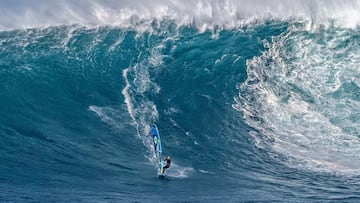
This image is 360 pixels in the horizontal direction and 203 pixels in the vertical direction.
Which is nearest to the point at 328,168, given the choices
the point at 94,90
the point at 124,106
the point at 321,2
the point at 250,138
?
the point at 250,138

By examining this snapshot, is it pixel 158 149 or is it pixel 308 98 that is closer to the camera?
pixel 158 149

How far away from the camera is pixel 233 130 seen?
24.4m

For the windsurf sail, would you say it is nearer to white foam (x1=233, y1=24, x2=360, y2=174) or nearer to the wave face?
the wave face

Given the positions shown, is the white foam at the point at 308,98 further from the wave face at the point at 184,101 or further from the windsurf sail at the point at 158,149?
the windsurf sail at the point at 158,149

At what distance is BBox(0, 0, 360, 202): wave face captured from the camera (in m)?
18.6

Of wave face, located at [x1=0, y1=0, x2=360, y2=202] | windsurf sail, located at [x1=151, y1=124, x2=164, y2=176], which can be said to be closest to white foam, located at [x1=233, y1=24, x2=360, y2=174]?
wave face, located at [x1=0, y1=0, x2=360, y2=202]

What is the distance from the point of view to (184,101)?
26406 mm

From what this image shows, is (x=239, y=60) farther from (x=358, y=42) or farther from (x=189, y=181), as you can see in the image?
(x=189, y=181)

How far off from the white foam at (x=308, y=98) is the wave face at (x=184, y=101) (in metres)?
0.08

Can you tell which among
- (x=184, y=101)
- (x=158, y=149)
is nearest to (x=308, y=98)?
(x=184, y=101)

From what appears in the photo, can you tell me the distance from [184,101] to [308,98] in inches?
232

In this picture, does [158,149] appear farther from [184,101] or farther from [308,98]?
[308,98]

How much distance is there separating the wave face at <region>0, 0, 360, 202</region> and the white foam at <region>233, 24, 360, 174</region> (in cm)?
8

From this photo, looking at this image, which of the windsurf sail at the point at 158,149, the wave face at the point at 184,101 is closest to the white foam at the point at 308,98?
the wave face at the point at 184,101
